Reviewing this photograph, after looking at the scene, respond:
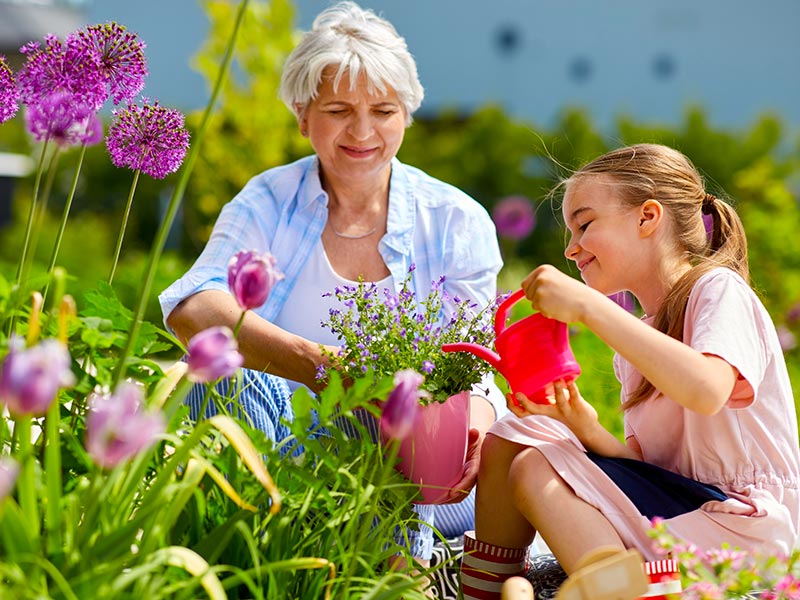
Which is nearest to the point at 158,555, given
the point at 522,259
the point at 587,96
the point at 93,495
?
the point at 93,495

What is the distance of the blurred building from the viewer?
46.5ft

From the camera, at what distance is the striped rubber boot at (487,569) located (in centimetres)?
195

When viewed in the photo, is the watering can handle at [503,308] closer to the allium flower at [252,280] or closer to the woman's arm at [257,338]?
the woman's arm at [257,338]

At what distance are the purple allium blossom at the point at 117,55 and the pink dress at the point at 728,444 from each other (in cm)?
94

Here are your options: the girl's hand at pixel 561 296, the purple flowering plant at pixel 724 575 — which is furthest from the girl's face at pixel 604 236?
the purple flowering plant at pixel 724 575

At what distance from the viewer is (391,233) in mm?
2809

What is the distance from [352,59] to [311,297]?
0.64 m

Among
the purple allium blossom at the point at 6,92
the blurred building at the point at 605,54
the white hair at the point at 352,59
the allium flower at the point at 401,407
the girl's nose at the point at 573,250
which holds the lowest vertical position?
the allium flower at the point at 401,407

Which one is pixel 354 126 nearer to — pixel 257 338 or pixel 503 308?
pixel 257 338

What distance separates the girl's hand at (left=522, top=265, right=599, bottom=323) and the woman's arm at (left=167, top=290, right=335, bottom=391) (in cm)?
70

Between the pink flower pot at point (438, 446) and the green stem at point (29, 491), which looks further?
the pink flower pot at point (438, 446)

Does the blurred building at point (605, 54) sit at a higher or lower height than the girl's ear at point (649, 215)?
higher

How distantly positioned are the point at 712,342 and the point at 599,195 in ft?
1.42

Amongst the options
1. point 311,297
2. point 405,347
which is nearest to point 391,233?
point 311,297
